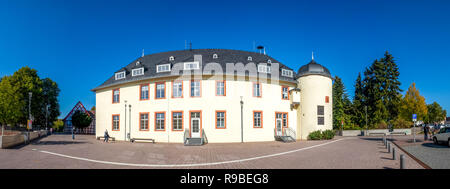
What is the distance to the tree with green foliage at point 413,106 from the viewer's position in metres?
40.8

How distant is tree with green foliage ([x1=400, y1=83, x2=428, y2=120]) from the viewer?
134 feet

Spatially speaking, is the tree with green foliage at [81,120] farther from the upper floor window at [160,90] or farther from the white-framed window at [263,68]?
the white-framed window at [263,68]

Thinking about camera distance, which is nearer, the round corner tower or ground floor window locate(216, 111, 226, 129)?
ground floor window locate(216, 111, 226, 129)

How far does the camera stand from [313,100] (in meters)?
26.8

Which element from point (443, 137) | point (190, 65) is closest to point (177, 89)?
point (190, 65)

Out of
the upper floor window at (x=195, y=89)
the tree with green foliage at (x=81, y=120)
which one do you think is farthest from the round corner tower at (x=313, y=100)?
the tree with green foliage at (x=81, y=120)

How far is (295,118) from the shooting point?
27.2m

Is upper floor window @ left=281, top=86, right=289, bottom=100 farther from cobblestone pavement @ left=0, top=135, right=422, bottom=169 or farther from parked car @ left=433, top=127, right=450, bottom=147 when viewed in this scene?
parked car @ left=433, top=127, right=450, bottom=147

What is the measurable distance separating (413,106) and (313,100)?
1030 inches

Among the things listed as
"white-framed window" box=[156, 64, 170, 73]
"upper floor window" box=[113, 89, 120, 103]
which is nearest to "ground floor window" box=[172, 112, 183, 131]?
"white-framed window" box=[156, 64, 170, 73]
